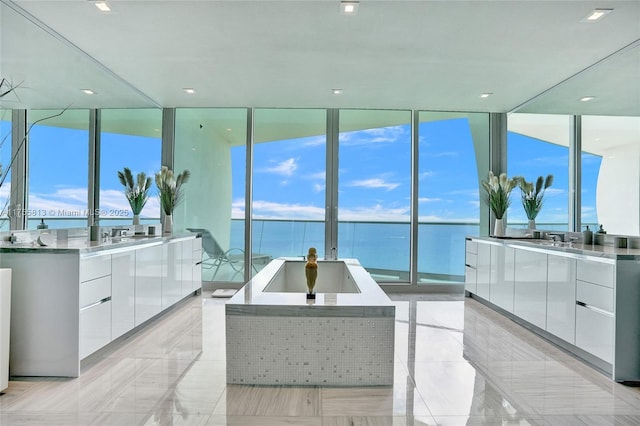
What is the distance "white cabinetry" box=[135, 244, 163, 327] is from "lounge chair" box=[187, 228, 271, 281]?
5.99ft

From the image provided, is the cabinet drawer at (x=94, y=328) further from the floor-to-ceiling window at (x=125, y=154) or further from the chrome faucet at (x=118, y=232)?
the floor-to-ceiling window at (x=125, y=154)

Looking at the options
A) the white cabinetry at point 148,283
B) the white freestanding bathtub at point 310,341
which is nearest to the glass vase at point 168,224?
the white cabinetry at point 148,283

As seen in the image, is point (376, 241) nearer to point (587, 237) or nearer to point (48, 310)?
point (587, 237)

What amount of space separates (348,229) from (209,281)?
2.10 meters

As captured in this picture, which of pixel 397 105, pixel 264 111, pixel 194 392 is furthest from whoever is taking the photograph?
pixel 264 111

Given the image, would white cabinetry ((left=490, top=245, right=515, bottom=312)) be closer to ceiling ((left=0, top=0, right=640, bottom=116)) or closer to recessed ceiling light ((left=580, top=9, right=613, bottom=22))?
ceiling ((left=0, top=0, right=640, bottom=116))

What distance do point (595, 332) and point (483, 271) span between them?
2101 mm

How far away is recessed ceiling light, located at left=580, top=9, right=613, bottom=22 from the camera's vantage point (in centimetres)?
305

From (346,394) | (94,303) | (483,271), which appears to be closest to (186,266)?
(94,303)

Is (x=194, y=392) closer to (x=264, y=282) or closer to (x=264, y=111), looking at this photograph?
(x=264, y=282)

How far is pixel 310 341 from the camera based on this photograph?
101 inches

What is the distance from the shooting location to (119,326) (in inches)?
135

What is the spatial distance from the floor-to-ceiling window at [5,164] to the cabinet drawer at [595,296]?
13.7ft

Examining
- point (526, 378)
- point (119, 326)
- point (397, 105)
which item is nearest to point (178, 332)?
point (119, 326)
